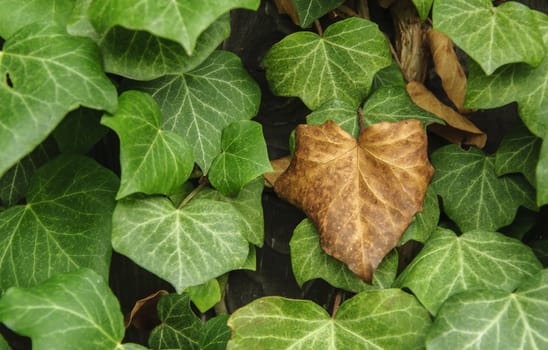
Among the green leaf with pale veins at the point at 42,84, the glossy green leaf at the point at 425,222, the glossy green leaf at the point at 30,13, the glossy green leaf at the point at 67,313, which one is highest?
the glossy green leaf at the point at 30,13

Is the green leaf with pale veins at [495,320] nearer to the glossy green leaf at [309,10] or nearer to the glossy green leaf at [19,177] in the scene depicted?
the glossy green leaf at [309,10]

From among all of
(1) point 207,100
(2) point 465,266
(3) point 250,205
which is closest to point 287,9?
(1) point 207,100

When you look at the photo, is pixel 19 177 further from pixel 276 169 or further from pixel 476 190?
pixel 476 190

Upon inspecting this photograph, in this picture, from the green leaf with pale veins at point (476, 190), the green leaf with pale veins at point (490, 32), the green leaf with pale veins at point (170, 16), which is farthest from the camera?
the green leaf with pale veins at point (476, 190)

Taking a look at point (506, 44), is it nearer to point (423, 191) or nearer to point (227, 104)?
point (423, 191)

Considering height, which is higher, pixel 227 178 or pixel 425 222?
pixel 227 178

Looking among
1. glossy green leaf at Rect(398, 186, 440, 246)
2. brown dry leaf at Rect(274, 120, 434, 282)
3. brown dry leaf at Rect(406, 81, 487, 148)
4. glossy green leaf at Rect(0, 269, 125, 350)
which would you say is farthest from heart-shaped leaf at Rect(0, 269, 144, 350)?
brown dry leaf at Rect(406, 81, 487, 148)

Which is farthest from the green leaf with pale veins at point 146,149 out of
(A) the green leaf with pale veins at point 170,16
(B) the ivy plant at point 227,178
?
(A) the green leaf with pale veins at point 170,16
